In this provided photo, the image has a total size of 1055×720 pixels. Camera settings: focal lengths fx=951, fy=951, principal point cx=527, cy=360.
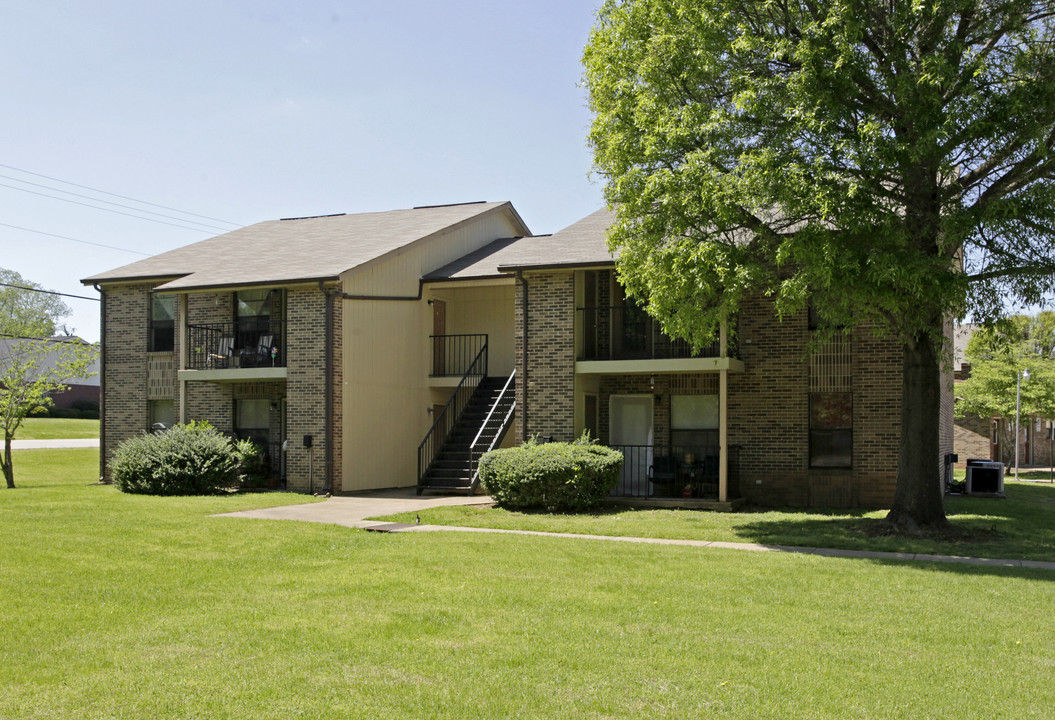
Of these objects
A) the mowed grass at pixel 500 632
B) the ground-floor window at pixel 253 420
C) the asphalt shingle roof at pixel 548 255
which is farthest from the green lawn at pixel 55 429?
the mowed grass at pixel 500 632

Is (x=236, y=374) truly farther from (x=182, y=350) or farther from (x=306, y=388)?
(x=306, y=388)

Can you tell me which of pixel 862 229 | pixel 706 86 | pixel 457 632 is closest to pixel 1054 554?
pixel 862 229

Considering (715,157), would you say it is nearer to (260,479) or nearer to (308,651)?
(308,651)

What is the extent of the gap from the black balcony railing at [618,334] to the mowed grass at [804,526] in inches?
149

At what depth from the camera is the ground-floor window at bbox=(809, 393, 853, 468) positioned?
701 inches

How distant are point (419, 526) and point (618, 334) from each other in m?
7.23

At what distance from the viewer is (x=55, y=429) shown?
45.3 metres

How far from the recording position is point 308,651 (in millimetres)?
6719

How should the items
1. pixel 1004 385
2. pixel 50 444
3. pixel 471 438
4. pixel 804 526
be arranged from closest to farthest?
pixel 804 526, pixel 471 438, pixel 1004 385, pixel 50 444

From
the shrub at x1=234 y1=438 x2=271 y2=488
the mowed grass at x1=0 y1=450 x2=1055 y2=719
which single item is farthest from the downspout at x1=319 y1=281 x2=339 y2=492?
the mowed grass at x1=0 y1=450 x2=1055 y2=719

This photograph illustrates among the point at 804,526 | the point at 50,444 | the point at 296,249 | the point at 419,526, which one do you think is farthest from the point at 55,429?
the point at 804,526

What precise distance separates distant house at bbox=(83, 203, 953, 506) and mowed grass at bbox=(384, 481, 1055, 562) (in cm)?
172

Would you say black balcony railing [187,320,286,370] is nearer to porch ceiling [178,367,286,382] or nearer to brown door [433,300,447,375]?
porch ceiling [178,367,286,382]

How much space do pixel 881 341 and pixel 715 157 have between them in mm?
6705
